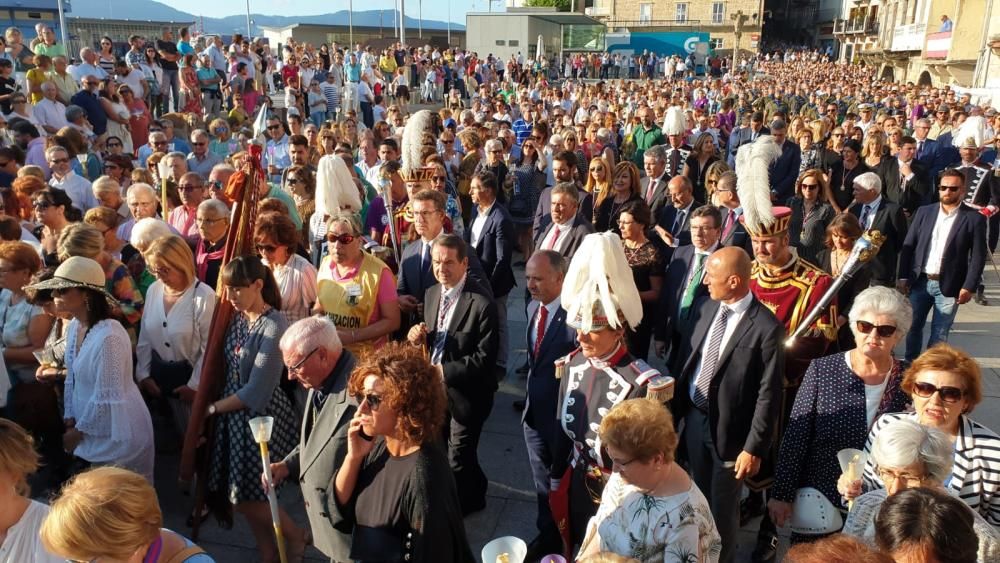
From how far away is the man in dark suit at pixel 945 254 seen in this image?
5.94 metres

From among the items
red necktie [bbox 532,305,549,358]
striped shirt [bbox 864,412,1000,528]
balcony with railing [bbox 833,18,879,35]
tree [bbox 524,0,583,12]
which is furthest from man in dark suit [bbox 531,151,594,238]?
balcony with railing [bbox 833,18,879,35]

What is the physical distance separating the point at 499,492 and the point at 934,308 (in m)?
4.43

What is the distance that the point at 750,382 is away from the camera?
358 cm

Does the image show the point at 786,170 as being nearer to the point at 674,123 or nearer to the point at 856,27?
the point at 674,123

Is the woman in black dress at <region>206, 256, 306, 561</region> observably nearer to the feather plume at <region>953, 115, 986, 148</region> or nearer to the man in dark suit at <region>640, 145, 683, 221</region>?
the man in dark suit at <region>640, 145, 683, 221</region>

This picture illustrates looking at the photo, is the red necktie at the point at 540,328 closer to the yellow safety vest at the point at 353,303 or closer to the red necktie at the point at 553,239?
the yellow safety vest at the point at 353,303

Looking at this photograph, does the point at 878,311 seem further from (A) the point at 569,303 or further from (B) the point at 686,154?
(B) the point at 686,154

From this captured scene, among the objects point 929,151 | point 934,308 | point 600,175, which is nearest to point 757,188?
point 934,308

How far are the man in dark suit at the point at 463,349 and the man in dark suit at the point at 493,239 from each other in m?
1.68

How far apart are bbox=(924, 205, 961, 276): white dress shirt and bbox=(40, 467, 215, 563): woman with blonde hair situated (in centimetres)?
621

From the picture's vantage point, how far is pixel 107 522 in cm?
220

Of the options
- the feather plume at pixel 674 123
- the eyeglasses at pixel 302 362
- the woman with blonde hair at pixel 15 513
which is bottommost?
the woman with blonde hair at pixel 15 513

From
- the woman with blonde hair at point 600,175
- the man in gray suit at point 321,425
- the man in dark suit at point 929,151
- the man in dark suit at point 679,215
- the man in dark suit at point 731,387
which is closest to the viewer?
the man in gray suit at point 321,425

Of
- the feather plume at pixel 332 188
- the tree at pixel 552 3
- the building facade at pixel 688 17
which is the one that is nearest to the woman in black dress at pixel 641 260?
the feather plume at pixel 332 188
